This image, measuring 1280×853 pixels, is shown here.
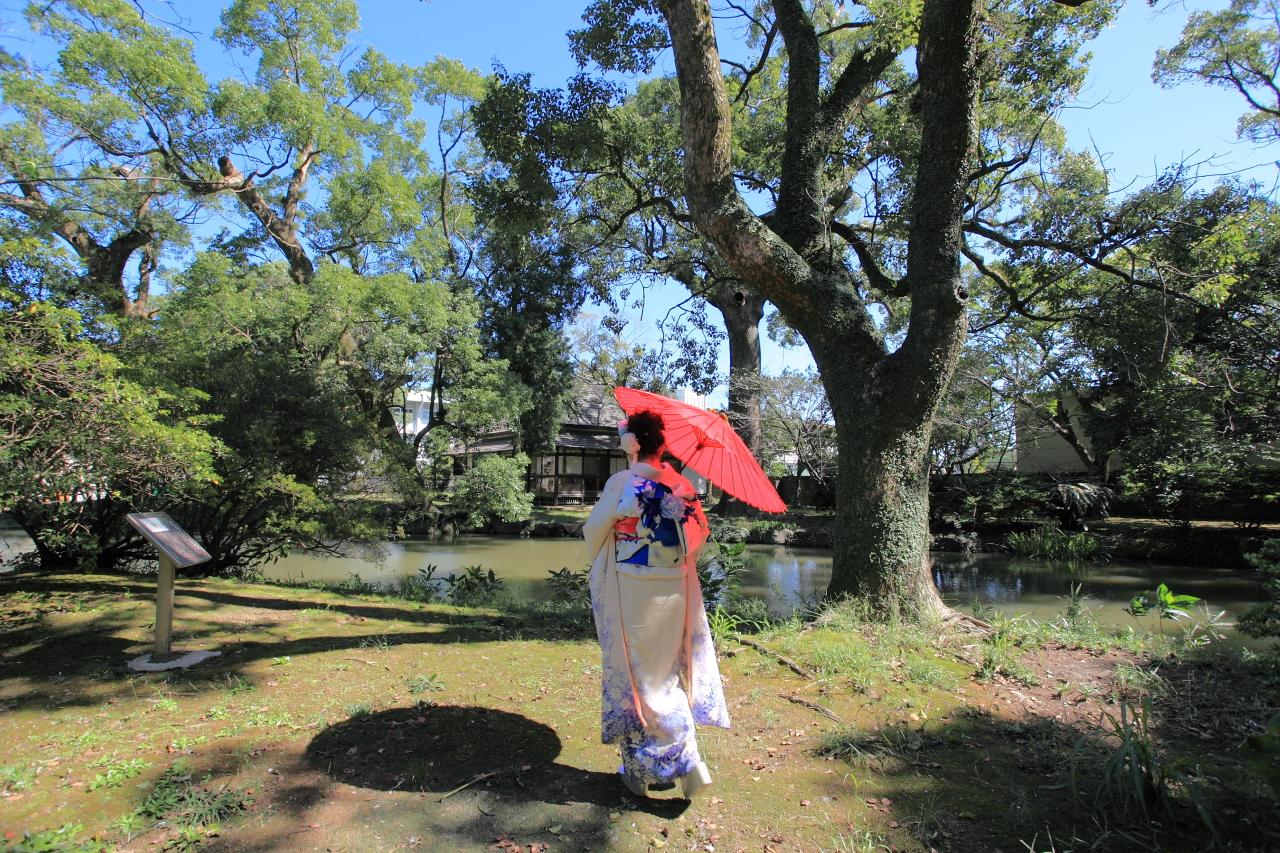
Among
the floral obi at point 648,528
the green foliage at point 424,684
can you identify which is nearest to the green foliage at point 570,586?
the green foliage at point 424,684

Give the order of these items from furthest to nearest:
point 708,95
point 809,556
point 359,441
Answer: point 809,556 → point 359,441 → point 708,95

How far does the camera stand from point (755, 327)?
19.1 m

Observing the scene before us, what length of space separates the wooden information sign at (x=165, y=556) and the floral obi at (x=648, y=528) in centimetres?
248

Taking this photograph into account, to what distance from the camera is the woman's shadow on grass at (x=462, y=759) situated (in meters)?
2.57

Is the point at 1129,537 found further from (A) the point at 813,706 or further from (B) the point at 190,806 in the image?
(B) the point at 190,806

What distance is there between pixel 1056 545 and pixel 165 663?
14.3 meters

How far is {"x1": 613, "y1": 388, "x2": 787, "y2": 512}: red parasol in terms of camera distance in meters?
3.10

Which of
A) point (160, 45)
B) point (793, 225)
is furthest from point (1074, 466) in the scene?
point (160, 45)

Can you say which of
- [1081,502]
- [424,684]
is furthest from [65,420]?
[1081,502]

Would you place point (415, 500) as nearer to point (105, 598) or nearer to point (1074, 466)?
point (105, 598)

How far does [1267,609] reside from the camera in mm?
3391

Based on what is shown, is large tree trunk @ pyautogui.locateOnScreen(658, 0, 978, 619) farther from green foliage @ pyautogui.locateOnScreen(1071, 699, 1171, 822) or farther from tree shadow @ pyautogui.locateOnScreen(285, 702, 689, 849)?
tree shadow @ pyautogui.locateOnScreen(285, 702, 689, 849)

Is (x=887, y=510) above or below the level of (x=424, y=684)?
above

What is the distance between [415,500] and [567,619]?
371 cm
